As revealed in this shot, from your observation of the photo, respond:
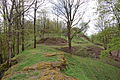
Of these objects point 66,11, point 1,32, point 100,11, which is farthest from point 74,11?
point 1,32

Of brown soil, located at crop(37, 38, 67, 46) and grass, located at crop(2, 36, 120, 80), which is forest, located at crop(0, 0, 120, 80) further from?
brown soil, located at crop(37, 38, 67, 46)

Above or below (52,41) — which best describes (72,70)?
below

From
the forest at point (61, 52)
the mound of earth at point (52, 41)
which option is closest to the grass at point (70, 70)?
the forest at point (61, 52)

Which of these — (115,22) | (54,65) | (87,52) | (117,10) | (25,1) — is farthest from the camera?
(87,52)

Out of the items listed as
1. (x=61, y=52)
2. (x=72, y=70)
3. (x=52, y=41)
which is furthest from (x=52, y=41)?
(x=72, y=70)

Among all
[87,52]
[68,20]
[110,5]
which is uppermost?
[110,5]

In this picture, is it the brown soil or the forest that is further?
the brown soil

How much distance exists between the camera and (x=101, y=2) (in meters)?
14.3

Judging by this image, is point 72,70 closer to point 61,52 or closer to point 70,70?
point 70,70

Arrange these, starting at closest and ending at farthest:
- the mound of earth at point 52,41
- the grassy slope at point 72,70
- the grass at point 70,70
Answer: the grass at point 70,70, the grassy slope at point 72,70, the mound of earth at point 52,41

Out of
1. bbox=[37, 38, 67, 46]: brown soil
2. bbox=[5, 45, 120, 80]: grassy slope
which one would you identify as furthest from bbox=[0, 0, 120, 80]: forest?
bbox=[37, 38, 67, 46]: brown soil

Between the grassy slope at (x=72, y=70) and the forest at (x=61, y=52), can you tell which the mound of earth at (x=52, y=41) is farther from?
the grassy slope at (x=72, y=70)

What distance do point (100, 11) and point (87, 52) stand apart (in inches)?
486

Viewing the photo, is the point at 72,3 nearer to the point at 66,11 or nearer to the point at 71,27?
the point at 66,11
